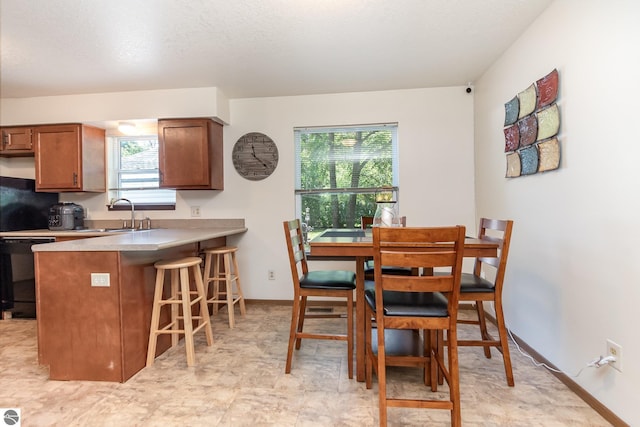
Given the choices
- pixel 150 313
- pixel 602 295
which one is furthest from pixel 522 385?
pixel 150 313

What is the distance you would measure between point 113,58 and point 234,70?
3.08 feet

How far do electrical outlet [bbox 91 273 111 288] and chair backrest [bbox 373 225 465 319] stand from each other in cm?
164

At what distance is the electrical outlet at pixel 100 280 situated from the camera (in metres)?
1.90

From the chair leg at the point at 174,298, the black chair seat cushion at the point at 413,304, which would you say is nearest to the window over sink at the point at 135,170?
the chair leg at the point at 174,298

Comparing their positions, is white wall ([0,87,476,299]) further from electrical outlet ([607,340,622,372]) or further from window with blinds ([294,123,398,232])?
electrical outlet ([607,340,622,372])

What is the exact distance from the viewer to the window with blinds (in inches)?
133

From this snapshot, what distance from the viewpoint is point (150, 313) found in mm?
2174

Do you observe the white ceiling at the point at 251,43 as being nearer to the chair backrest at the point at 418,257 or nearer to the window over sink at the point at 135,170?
the window over sink at the point at 135,170

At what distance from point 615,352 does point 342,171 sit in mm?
2555

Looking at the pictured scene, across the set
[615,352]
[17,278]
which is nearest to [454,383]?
[615,352]

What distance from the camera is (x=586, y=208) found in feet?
5.39

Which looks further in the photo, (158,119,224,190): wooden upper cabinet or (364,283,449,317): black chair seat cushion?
(158,119,224,190): wooden upper cabinet

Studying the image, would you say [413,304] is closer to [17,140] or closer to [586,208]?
[586,208]

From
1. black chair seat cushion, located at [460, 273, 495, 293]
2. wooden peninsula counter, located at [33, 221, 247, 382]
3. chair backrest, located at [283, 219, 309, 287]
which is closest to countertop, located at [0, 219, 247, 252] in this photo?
wooden peninsula counter, located at [33, 221, 247, 382]
